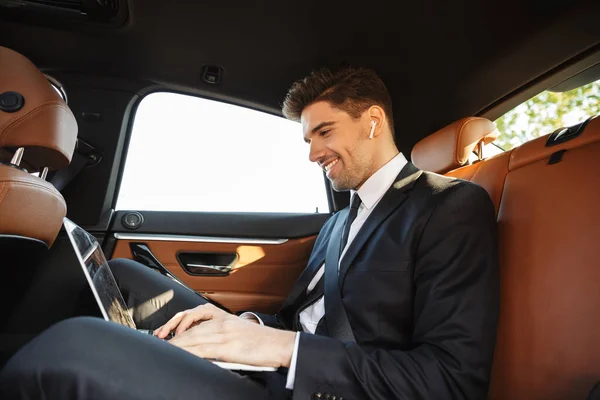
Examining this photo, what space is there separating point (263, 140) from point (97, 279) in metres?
1.49

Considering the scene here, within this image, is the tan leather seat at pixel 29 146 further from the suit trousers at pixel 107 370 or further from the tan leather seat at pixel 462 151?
the tan leather seat at pixel 462 151

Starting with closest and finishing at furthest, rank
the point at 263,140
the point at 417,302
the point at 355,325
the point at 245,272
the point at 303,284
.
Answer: the point at 417,302 → the point at 355,325 → the point at 303,284 → the point at 245,272 → the point at 263,140

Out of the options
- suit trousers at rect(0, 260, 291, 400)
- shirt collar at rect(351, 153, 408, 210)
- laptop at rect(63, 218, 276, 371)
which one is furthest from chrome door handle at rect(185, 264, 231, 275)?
suit trousers at rect(0, 260, 291, 400)

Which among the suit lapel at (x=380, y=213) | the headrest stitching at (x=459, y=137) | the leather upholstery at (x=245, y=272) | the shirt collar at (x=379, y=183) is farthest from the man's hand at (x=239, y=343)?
the leather upholstery at (x=245, y=272)

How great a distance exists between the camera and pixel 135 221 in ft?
7.00

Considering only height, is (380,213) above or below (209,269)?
above

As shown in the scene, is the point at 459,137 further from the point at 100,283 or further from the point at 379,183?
the point at 100,283

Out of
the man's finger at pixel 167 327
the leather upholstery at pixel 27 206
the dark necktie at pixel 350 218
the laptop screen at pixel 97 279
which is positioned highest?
the dark necktie at pixel 350 218

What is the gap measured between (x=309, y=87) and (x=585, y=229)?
103 cm

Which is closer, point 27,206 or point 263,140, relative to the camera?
point 27,206

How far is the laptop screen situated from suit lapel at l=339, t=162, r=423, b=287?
601 millimetres

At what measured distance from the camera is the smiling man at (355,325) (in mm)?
644

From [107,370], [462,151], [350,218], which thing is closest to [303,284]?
[350,218]

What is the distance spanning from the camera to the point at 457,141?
4.96 feet
